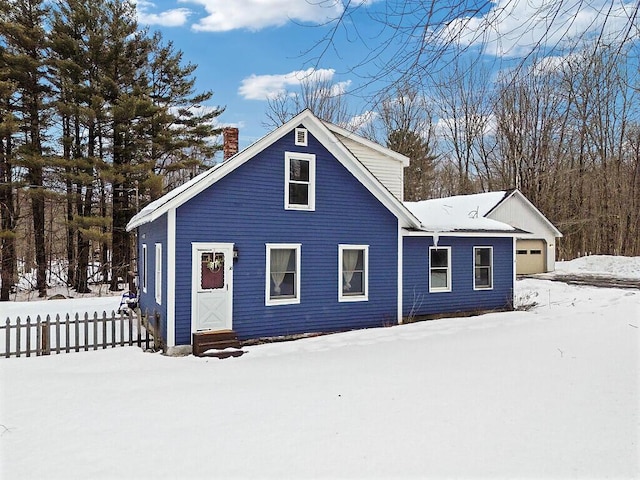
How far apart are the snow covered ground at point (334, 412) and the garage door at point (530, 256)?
17699 mm

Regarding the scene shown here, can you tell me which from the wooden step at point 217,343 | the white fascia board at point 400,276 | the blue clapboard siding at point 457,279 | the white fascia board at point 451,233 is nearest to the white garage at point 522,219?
the blue clapboard siding at point 457,279

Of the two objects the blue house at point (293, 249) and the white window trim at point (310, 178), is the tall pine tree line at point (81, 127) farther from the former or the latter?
the white window trim at point (310, 178)

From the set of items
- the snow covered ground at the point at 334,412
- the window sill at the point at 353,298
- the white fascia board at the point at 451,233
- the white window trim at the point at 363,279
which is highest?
the white fascia board at the point at 451,233

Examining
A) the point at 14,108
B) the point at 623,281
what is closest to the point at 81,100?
the point at 14,108

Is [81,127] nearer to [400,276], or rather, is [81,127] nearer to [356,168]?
[356,168]

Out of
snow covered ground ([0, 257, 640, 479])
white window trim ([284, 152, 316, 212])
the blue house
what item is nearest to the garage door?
the blue house

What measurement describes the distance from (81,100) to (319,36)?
2249cm

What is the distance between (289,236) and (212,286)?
87.0 inches

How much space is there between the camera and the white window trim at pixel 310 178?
10.7m

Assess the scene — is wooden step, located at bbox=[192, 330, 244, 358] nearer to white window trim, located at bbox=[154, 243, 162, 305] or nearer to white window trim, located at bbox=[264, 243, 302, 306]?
white window trim, located at bbox=[264, 243, 302, 306]

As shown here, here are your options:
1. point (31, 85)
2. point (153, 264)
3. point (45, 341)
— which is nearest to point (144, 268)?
point (153, 264)

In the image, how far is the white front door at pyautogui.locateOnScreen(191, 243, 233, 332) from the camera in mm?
9632

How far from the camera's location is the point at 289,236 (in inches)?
422

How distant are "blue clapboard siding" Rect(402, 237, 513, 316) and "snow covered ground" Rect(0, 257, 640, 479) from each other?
9.54ft
